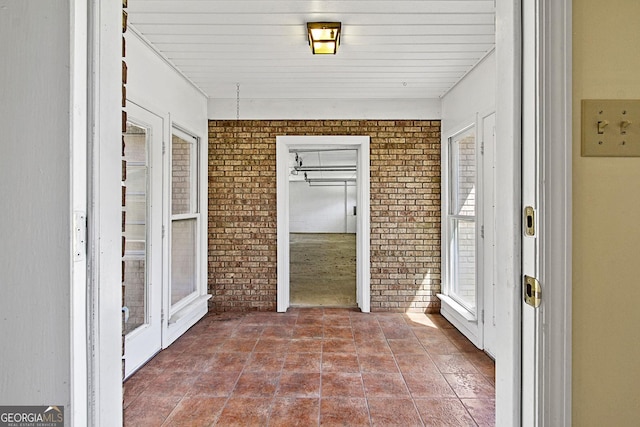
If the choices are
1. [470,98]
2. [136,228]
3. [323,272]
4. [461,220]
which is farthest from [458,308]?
[323,272]

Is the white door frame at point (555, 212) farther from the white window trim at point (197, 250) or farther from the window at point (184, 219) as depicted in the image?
the window at point (184, 219)

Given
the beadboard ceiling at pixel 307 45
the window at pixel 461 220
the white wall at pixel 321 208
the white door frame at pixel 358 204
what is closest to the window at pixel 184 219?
the beadboard ceiling at pixel 307 45

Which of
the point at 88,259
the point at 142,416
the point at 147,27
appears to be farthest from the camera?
the point at 147,27

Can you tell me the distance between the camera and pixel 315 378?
2.71 metres

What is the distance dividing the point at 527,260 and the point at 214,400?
2259mm

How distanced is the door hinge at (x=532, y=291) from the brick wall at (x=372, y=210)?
363 cm

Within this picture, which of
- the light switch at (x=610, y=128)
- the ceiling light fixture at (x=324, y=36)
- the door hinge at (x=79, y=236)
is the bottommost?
the door hinge at (x=79, y=236)

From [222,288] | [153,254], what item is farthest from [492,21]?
[222,288]

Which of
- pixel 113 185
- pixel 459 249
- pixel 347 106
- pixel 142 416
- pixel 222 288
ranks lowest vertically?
pixel 142 416

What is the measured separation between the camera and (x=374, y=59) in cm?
322

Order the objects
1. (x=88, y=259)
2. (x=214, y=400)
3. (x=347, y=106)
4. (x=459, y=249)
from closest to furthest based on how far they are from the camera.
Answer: (x=88, y=259), (x=214, y=400), (x=459, y=249), (x=347, y=106)

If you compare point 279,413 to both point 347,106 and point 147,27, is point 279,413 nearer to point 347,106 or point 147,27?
point 147,27

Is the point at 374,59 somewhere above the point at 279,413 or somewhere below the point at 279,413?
above

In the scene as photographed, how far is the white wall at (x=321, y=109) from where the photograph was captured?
4.45 m
